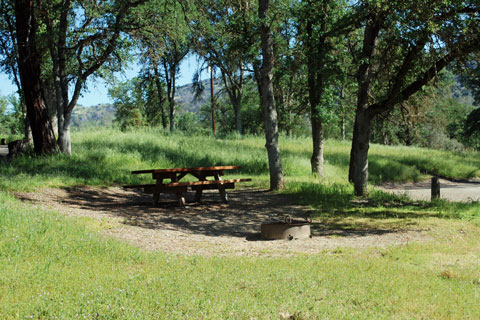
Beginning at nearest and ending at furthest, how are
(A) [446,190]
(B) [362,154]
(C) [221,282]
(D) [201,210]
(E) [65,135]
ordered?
(C) [221,282]
(D) [201,210]
(B) [362,154]
(E) [65,135]
(A) [446,190]

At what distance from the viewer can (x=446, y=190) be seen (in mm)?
18891

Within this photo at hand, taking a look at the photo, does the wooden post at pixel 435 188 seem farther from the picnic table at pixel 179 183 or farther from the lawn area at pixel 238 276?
the picnic table at pixel 179 183

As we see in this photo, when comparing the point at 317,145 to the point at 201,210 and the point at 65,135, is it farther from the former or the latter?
the point at 65,135

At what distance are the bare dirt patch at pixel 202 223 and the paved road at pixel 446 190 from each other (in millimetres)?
6299

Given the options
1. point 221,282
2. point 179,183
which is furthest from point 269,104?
point 221,282

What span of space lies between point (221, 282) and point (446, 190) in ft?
54.6

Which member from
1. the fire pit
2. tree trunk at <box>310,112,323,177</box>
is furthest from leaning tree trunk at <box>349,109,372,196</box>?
the fire pit

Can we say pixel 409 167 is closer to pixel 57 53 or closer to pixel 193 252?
pixel 57 53

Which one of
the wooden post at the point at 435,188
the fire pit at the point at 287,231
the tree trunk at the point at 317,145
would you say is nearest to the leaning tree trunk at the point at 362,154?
the wooden post at the point at 435,188

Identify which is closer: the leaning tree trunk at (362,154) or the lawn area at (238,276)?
the lawn area at (238,276)

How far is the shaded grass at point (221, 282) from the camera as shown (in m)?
4.18

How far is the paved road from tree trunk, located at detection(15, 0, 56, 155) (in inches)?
503

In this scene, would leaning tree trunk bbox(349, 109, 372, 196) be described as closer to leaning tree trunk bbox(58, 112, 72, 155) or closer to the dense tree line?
the dense tree line

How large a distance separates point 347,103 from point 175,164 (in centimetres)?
759
